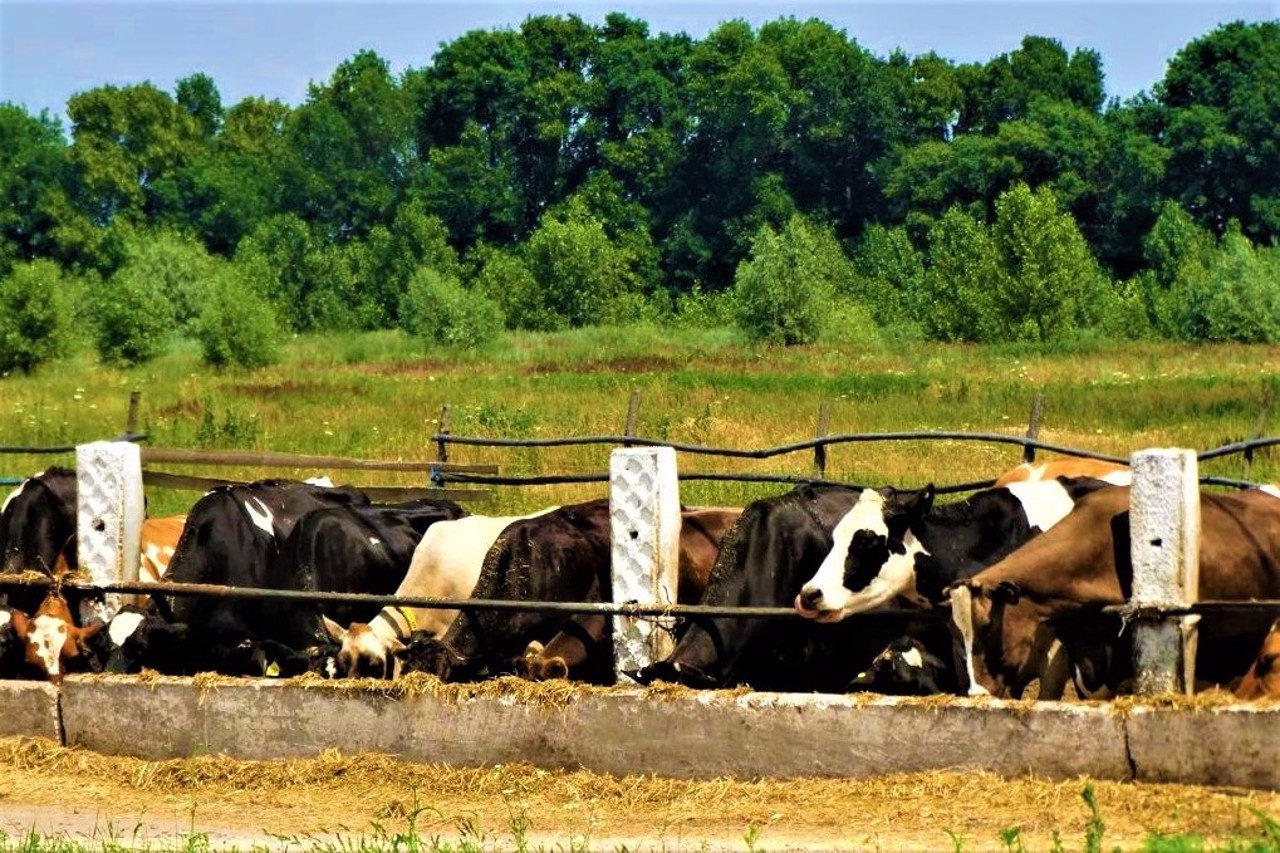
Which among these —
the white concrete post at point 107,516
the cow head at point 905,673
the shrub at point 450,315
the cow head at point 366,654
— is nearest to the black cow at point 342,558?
the cow head at point 366,654

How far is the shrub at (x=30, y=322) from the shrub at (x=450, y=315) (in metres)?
13.3

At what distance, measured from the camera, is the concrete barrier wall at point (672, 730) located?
9148 millimetres

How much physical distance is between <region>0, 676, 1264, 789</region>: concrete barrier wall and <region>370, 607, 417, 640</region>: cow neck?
1.13m

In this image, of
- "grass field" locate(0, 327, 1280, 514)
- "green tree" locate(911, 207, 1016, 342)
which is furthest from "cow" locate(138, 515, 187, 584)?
"green tree" locate(911, 207, 1016, 342)

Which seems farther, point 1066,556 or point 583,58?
point 583,58

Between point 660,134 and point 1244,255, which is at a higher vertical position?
point 660,134

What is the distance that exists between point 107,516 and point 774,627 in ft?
14.0

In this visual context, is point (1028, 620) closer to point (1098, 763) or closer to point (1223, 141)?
point (1098, 763)

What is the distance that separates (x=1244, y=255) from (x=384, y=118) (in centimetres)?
5271

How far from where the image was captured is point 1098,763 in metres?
9.25

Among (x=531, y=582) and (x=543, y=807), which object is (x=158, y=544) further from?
(x=543, y=807)

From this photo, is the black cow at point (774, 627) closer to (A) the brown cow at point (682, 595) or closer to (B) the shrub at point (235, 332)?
(A) the brown cow at point (682, 595)

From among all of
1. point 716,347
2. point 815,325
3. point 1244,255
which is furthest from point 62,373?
point 1244,255

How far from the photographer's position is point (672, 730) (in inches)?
398
